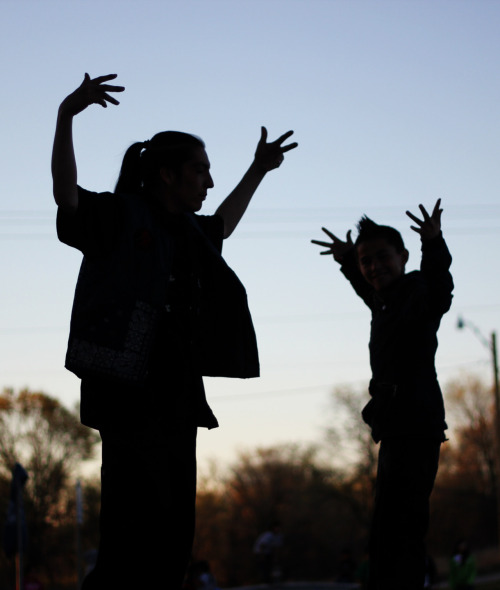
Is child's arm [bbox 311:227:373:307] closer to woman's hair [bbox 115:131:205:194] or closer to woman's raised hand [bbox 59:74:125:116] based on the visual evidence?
woman's hair [bbox 115:131:205:194]

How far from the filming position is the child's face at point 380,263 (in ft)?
14.5

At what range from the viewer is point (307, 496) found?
4922cm

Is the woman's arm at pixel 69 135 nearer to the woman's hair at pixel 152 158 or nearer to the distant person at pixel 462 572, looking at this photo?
the woman's hair at pixel 152 158

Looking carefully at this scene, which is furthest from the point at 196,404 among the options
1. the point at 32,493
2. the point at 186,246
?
the point at 32,493

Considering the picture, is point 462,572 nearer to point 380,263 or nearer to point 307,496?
point 380,263

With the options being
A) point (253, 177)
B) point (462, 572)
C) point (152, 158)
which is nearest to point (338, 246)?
point (253, 177)

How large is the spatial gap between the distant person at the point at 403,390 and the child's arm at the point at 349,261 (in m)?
0.12

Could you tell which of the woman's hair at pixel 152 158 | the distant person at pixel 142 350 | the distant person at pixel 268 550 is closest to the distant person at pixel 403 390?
the distant person at pixel 142 350

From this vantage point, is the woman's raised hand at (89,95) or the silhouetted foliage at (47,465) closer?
the woman's raised hand at (89,95)

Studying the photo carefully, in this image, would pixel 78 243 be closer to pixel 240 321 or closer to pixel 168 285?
pixel 168 285

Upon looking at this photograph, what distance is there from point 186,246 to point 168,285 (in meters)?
0.22

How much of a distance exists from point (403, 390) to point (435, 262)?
0.63 m

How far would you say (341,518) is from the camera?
49.6m


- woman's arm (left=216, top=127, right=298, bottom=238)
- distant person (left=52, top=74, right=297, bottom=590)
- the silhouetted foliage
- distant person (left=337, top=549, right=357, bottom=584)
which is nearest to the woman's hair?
distant person (left=52, top=74, right=297, bottom=590)
